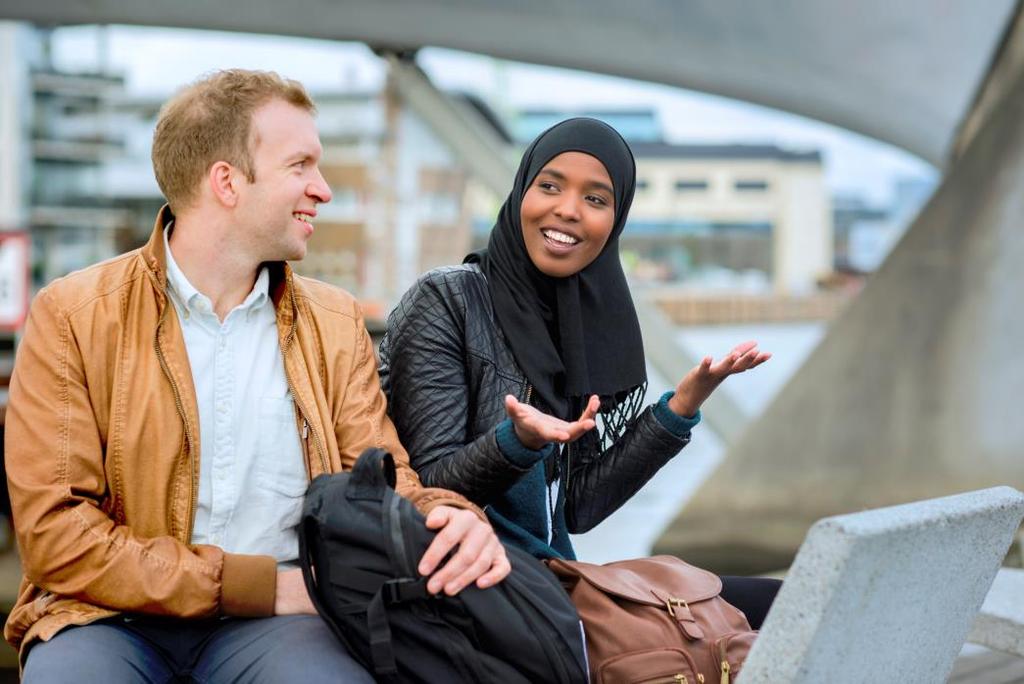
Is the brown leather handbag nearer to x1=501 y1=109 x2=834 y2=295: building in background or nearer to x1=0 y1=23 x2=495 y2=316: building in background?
x1=0 y1=23 x2=495 y2=316: building in background

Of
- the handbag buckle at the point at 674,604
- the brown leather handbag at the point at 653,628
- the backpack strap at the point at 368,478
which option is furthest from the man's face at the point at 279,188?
the handbag buckle at the point at 674,604

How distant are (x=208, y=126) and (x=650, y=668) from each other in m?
1.14

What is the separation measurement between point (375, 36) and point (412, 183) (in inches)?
140

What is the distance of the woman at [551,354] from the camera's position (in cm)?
236

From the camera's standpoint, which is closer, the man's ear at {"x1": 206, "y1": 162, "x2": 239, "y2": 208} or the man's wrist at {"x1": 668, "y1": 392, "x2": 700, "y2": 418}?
the man's ear at {"x1": 206, "y1": 162, "x2": 239, "y2": 208}

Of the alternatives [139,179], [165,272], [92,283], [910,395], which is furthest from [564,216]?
[139,179]

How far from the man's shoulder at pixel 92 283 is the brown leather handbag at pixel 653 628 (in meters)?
0.86

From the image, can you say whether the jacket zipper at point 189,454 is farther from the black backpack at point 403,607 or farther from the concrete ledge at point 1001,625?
the concrete ledge at point 1001,625

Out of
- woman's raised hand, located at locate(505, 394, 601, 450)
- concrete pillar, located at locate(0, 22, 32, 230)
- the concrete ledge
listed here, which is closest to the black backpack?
woman's raised hand, located at locate(505, 394, 601, 450)

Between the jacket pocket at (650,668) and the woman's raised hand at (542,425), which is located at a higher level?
the woman's raised hand at (542,425)

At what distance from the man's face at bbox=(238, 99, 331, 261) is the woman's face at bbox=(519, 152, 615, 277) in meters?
0.50

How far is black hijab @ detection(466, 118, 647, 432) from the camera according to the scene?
2.44 m

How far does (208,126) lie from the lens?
6.79 ft

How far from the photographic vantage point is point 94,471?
1.97 metres
